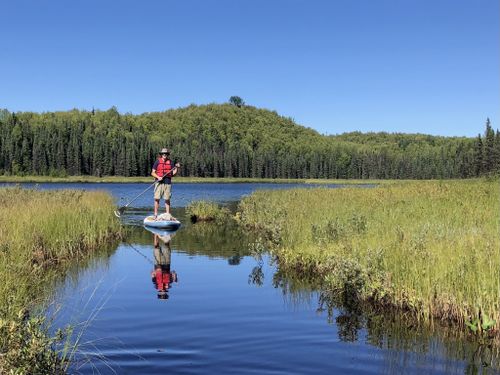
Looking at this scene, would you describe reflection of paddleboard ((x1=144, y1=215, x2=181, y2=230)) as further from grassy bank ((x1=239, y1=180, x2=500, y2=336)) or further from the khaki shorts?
grassy bank ((x1=239, y1=180, x2=500, y2=336))

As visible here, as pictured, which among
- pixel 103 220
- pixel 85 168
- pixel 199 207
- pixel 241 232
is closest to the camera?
pixel 103 220

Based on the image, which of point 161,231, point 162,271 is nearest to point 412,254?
point 162,271

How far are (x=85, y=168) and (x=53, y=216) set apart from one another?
14402 cm

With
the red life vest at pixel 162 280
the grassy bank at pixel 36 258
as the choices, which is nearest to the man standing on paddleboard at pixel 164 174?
the grassy bank at pixel 36 258

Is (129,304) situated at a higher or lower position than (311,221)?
lower

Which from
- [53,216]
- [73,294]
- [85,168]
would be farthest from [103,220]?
[85,168]

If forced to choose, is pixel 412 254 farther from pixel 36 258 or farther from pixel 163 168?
pixel 163 168

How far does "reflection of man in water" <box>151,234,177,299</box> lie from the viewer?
13.5m

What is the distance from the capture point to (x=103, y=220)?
76.1 ft

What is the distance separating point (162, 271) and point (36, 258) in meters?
3.69

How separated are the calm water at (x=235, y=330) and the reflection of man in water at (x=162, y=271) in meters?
0.06

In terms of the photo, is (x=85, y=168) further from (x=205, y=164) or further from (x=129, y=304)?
(x=129, y=304)

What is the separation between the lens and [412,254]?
1140 centimetres

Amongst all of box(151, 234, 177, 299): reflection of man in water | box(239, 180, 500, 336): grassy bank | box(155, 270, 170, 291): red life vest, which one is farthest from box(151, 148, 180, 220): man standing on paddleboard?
box(155, 270, 170, 291): red life vest
